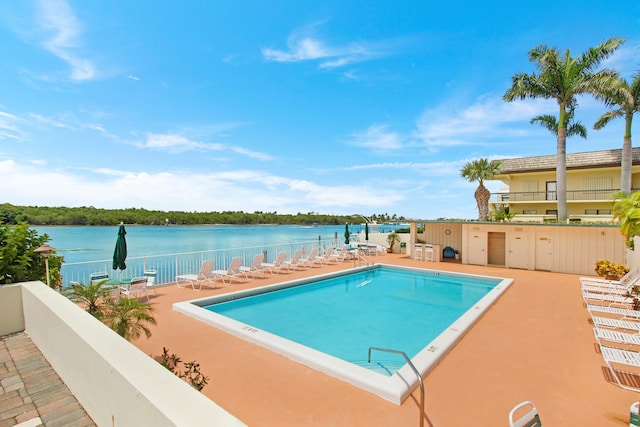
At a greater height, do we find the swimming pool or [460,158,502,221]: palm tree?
[460,158,502,221]: palm tree

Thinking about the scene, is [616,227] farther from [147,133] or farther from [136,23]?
[147,133]

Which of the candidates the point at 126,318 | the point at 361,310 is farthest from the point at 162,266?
the point at 126,318

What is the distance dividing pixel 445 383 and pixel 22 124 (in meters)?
16.2

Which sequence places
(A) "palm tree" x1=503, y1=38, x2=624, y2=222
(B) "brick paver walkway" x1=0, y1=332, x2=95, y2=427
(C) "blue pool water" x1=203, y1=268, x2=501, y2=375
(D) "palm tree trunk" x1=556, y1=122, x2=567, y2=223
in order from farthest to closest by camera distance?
1. (D) "palm tree trunk" x1=556, y1=122, x2=567, y2=223
2. (A) "palm tree" x1=503, y1=38, x2=624, y2=222
3. (C) "blue pool water" x1=203, y1=268, x2=501, y2=375
4. (B) "brick paver walkway" x1=0, y1=332, x2=95, y2=427

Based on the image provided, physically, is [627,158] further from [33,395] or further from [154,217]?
[154,217]

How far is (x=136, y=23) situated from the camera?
947 centimetres

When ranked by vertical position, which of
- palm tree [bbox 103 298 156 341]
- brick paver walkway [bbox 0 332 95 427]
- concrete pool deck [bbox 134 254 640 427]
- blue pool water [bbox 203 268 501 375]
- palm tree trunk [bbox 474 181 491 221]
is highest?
palm tree trunk [bbox 474 181 491 221]

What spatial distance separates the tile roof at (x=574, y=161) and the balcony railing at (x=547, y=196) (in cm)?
179

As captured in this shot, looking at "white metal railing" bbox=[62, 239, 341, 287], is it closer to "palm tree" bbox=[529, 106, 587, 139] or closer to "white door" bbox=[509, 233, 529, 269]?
"white door" bbox=[509, 233, 529, 269]

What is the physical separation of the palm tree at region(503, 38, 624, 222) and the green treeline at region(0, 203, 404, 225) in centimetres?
1010

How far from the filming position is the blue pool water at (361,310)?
6578 mm

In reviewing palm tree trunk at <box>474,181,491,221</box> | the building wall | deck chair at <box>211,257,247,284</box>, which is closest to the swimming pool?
deck chair at <box>211,257,247,284</box>

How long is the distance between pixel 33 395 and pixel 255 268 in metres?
8.41

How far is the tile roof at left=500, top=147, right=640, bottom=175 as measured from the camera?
21828 mm
